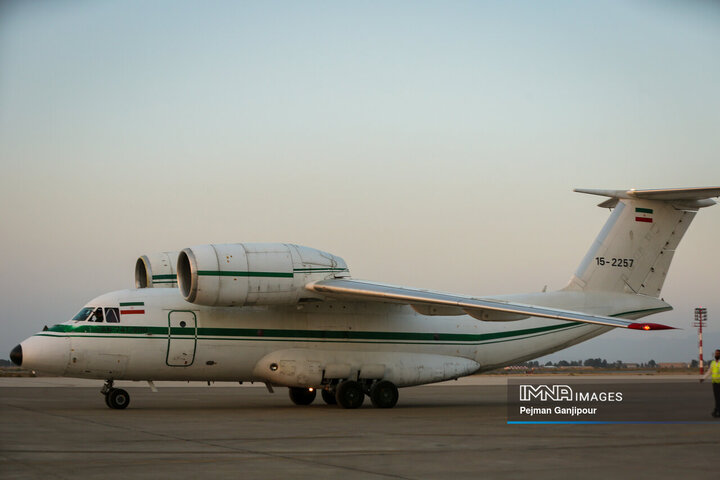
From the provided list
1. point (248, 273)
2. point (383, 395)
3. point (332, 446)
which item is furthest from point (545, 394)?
point (332, 446)

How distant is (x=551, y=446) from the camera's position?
11.7m

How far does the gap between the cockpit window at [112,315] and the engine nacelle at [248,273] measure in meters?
1.60

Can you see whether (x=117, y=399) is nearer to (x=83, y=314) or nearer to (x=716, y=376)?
(x=83, y=314)

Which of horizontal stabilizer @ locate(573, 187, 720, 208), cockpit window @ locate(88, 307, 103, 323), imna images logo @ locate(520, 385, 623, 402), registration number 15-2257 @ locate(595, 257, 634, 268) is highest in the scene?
horizontal stabilizer @ locate(573, 187, 720, 208)

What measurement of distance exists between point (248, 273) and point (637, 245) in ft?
35.4

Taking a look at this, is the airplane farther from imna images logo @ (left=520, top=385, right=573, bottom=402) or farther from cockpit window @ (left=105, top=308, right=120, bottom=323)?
imna images logo @ (left=520, top=385, right=573, bottom=402)

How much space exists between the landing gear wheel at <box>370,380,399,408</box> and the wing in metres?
2.43

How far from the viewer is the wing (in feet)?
56.4

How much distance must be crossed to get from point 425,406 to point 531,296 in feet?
13.6

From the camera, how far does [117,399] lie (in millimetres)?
18938

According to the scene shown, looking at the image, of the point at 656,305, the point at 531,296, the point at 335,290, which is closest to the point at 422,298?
the point at 335,290

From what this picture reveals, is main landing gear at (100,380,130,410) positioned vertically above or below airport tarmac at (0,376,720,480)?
below

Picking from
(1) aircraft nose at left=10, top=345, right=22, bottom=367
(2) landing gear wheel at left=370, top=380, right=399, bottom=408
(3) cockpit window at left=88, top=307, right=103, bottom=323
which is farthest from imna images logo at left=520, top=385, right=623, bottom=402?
(1) aircraft nose at left=10, top=345, right=22, bottom=367

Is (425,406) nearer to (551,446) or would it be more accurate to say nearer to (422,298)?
(422,298)
